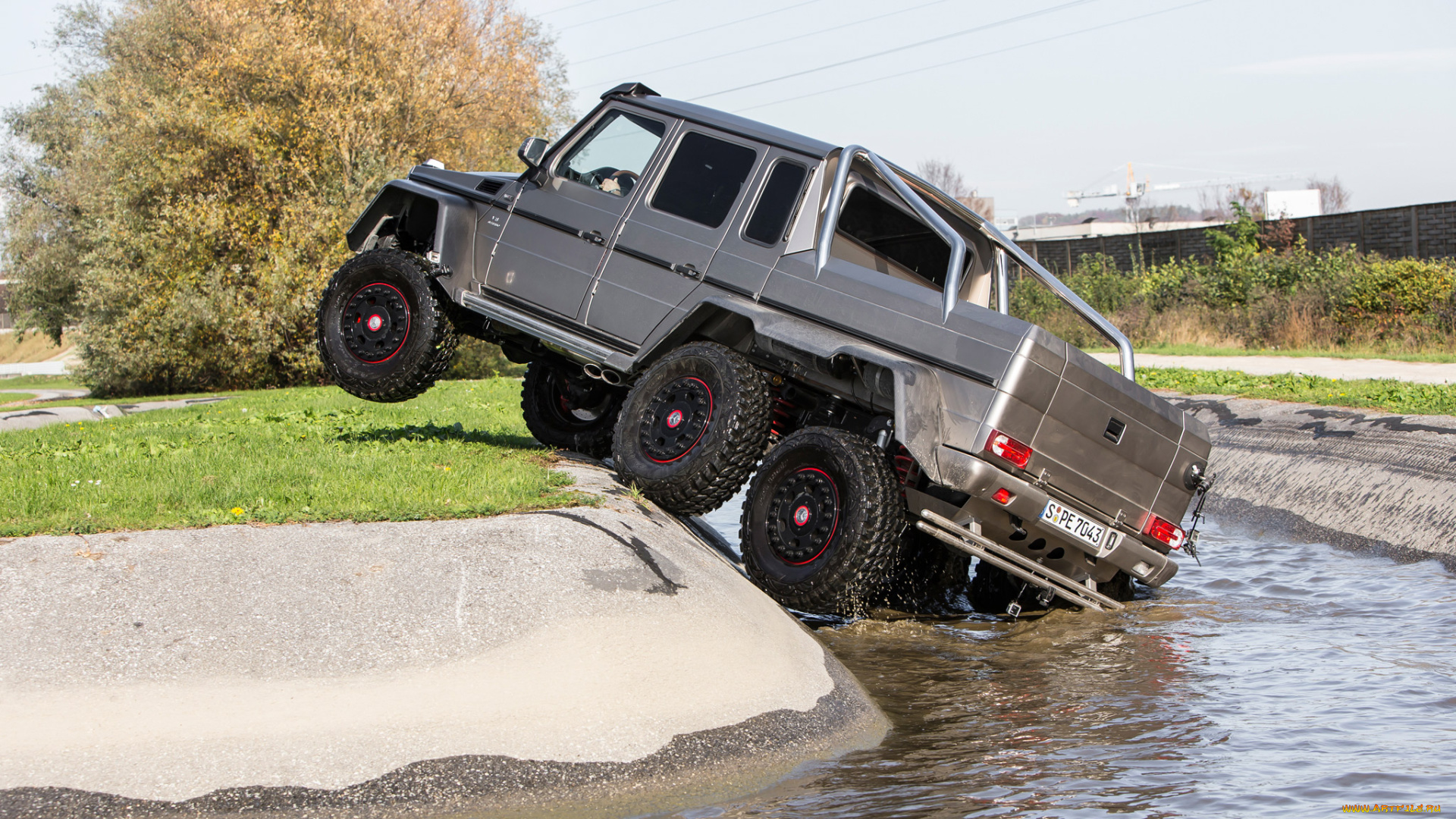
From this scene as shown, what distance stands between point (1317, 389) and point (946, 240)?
10562mm

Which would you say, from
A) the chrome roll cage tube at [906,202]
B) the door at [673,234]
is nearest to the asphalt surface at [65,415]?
the door at [673,234]

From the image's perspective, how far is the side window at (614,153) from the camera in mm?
8086

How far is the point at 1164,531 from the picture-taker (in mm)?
6840

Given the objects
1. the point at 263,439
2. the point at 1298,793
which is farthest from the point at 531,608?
the point at 263,439

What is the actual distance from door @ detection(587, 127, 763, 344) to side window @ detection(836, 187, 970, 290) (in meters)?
0.71

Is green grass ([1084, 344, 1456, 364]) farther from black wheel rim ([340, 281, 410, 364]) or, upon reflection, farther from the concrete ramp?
the concrete ramp

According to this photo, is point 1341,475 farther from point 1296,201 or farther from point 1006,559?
point 1296,201

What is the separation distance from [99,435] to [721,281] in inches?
288

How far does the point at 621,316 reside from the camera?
309 inches

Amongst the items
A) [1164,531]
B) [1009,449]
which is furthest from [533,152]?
[1164,531]

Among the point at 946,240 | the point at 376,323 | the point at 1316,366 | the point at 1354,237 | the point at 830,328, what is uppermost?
the point at 1354,237

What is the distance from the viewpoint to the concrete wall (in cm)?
2320

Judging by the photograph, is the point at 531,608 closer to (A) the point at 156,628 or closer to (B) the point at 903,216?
(A) the point at 156,628

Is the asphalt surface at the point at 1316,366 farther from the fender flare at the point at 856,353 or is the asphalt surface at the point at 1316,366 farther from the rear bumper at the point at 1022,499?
the fender flare at the point at 856,353
